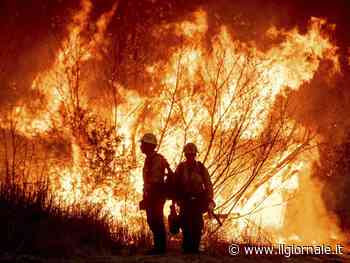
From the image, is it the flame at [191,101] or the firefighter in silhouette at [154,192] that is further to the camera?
the flame at [191,101]

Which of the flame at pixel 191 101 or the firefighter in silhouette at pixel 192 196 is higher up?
the flame at pixel 191 101

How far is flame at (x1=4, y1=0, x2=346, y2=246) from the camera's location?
14.0 m

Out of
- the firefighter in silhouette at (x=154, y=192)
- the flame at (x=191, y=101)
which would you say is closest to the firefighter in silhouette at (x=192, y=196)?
the firefighter in silhouette at (x=154, y=192)

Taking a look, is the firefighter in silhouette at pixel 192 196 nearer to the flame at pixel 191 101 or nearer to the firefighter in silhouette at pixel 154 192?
the firefighter in silhouette at pixel 154 192

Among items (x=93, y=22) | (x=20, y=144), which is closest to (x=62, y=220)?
(x=20, y=144)

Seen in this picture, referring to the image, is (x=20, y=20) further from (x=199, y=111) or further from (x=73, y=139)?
(x=199, y=111)

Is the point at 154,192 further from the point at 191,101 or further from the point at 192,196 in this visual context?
the point at 191,101

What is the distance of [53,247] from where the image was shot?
9062mm

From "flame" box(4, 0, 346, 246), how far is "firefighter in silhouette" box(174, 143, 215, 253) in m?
3.22

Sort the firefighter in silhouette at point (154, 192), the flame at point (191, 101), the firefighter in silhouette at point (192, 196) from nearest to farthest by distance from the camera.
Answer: the firefighter in silhouette at point (154, 192)
the firefighter in silhouette at point (192, 196)
the flame at point (191, 101)

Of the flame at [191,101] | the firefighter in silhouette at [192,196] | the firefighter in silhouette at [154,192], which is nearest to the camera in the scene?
the firefighter in silhouette at [154,192]

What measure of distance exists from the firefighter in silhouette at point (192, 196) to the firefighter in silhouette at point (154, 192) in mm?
386

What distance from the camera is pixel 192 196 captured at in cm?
989

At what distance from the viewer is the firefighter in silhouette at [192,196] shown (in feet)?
32.5
